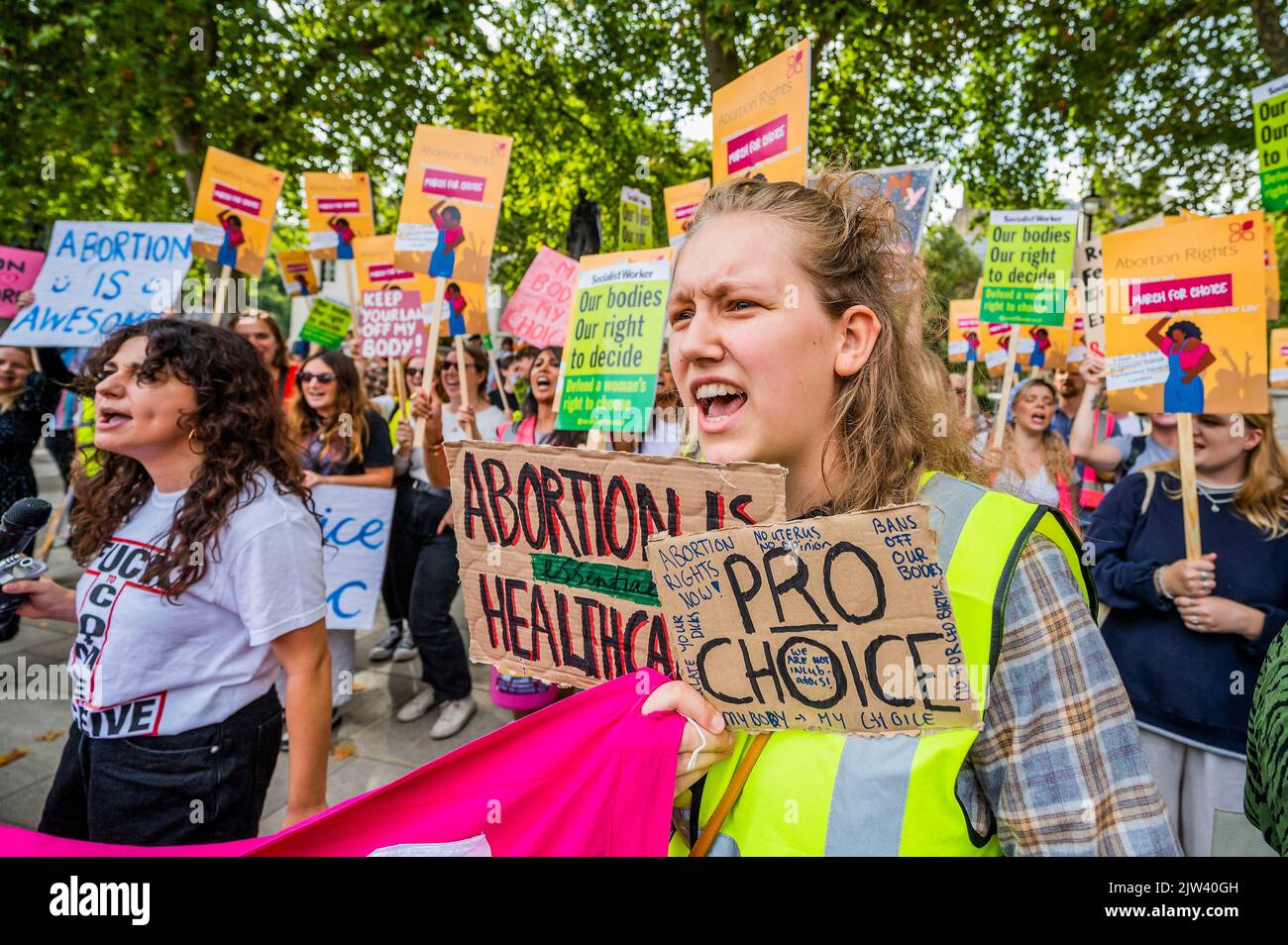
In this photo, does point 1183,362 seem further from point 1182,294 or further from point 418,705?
point 418,705

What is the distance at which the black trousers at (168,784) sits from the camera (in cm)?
199

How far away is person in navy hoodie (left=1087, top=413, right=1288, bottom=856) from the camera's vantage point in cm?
268

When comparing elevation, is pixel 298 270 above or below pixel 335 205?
below

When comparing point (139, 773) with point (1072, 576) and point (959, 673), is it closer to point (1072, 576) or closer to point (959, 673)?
point (959, 673)

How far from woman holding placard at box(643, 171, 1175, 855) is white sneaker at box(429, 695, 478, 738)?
3452 mm

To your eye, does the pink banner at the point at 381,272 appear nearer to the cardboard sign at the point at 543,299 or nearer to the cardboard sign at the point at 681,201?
the cardboard sign at the point at 543,299

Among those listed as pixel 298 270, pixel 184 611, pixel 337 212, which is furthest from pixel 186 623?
pixel 298 270

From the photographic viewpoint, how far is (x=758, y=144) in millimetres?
3305

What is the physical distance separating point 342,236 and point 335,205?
0.29 meters

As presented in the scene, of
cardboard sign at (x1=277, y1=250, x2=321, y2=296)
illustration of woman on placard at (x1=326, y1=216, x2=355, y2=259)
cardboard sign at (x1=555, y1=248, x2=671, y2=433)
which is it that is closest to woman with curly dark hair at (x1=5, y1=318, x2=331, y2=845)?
cardboard sign at (x1=555, y1=248, x2=671, y2=433)

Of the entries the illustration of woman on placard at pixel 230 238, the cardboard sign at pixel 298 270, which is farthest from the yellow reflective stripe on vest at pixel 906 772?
the cardboard sign at pixel 298 270

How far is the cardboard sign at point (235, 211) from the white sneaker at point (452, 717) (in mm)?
3184

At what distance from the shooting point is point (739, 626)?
1158mm
